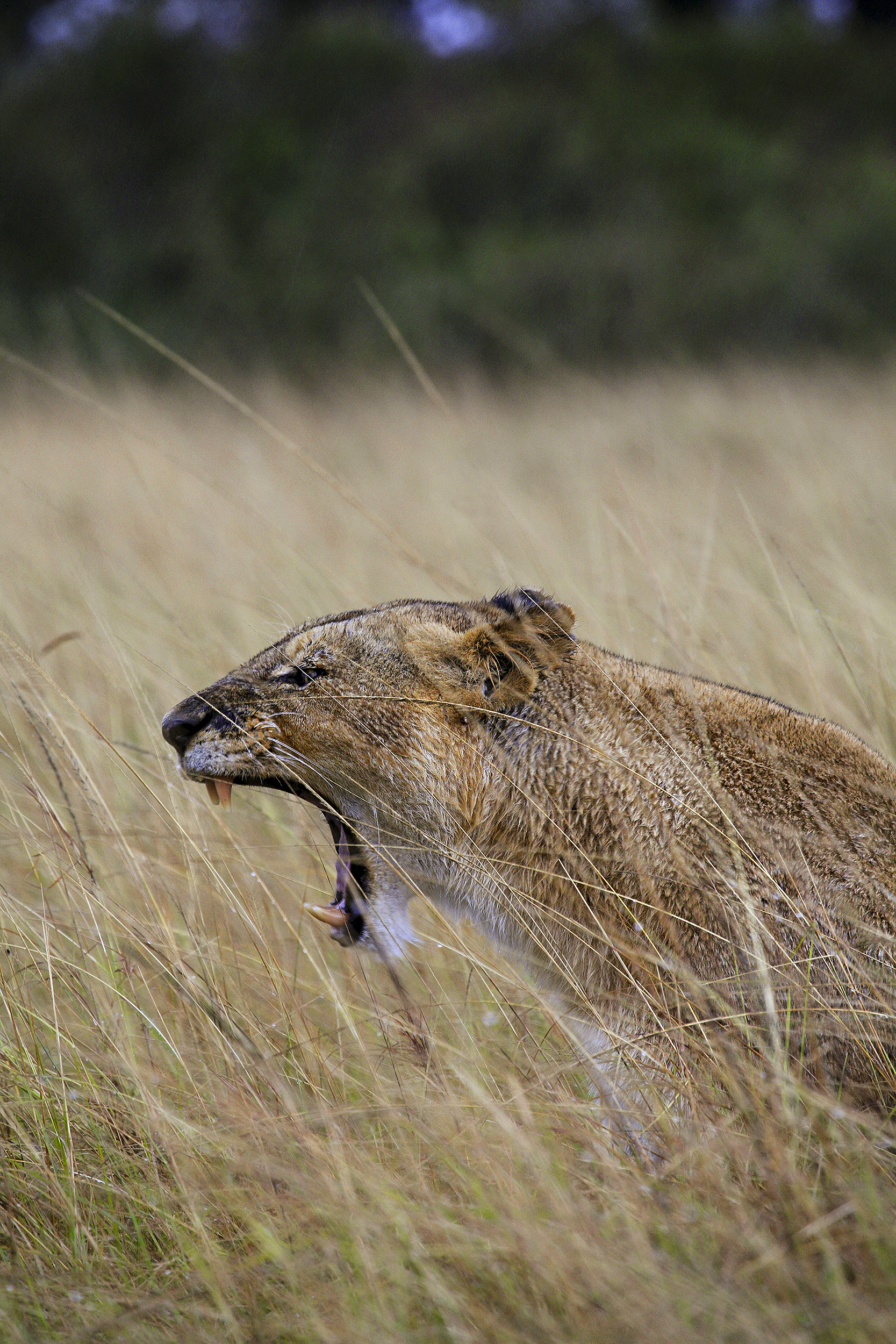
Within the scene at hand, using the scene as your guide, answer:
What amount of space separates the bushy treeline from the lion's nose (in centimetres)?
1343

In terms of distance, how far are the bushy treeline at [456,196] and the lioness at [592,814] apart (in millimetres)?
13333

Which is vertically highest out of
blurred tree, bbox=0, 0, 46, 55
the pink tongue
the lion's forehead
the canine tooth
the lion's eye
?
blurred tree, bbox=0, 0, 46, 55

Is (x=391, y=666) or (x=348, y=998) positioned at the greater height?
(x=391, y=666)

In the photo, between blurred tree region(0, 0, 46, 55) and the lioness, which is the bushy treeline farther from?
the lioness

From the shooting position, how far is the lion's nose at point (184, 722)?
262 centimetres

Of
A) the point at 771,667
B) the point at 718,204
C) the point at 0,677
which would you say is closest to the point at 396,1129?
the point at 0,677

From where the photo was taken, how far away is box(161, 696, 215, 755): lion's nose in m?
2.62

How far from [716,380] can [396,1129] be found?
13156mm

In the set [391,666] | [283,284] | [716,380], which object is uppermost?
[283,284]

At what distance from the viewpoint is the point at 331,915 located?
8.57ft

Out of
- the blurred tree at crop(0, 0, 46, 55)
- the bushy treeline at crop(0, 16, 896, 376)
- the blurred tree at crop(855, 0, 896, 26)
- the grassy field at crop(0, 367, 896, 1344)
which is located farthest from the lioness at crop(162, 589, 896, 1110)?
Answer: the blurred tree at crop(855, 0, 896, 26)

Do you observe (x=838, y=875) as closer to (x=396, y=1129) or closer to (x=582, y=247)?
(x=396, y=1129)

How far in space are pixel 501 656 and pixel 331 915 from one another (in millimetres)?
713

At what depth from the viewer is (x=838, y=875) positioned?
2.33 metres
